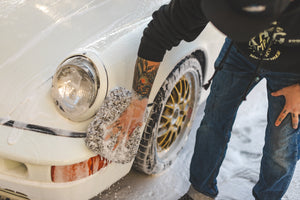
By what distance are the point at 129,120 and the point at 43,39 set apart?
662mm

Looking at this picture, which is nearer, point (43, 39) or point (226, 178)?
point (43, 39)

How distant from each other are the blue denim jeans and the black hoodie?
0.09 meters

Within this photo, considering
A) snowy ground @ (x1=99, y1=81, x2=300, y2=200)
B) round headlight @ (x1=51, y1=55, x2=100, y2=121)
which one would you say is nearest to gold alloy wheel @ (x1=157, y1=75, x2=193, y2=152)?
snowy ground @ (x1=99, y1=81, x2=300, y2=200)

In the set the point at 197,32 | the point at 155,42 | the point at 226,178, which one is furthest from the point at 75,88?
the point at 226,178

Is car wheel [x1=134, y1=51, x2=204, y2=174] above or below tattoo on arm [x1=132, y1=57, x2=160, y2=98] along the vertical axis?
below

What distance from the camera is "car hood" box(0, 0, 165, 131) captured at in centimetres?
155

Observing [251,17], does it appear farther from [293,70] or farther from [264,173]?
[264,173]

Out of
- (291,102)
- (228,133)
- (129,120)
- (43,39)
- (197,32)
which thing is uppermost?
(43,39)

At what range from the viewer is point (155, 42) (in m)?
1.50

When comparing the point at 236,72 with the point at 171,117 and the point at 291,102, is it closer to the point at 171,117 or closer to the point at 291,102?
the point at 291,102

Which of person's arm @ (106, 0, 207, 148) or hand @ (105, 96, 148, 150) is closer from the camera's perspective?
person's arm @ (106, 0, 207, 148)

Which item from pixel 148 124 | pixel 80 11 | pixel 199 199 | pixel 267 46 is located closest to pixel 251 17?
pixel 267 46

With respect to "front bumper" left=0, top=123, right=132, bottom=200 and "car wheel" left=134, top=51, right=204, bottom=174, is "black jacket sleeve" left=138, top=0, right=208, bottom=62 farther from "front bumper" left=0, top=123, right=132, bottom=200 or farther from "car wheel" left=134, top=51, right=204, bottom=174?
"front bumper" left=0, top=123, right=132, bottom=200

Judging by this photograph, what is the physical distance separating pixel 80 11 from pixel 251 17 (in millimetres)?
1177
